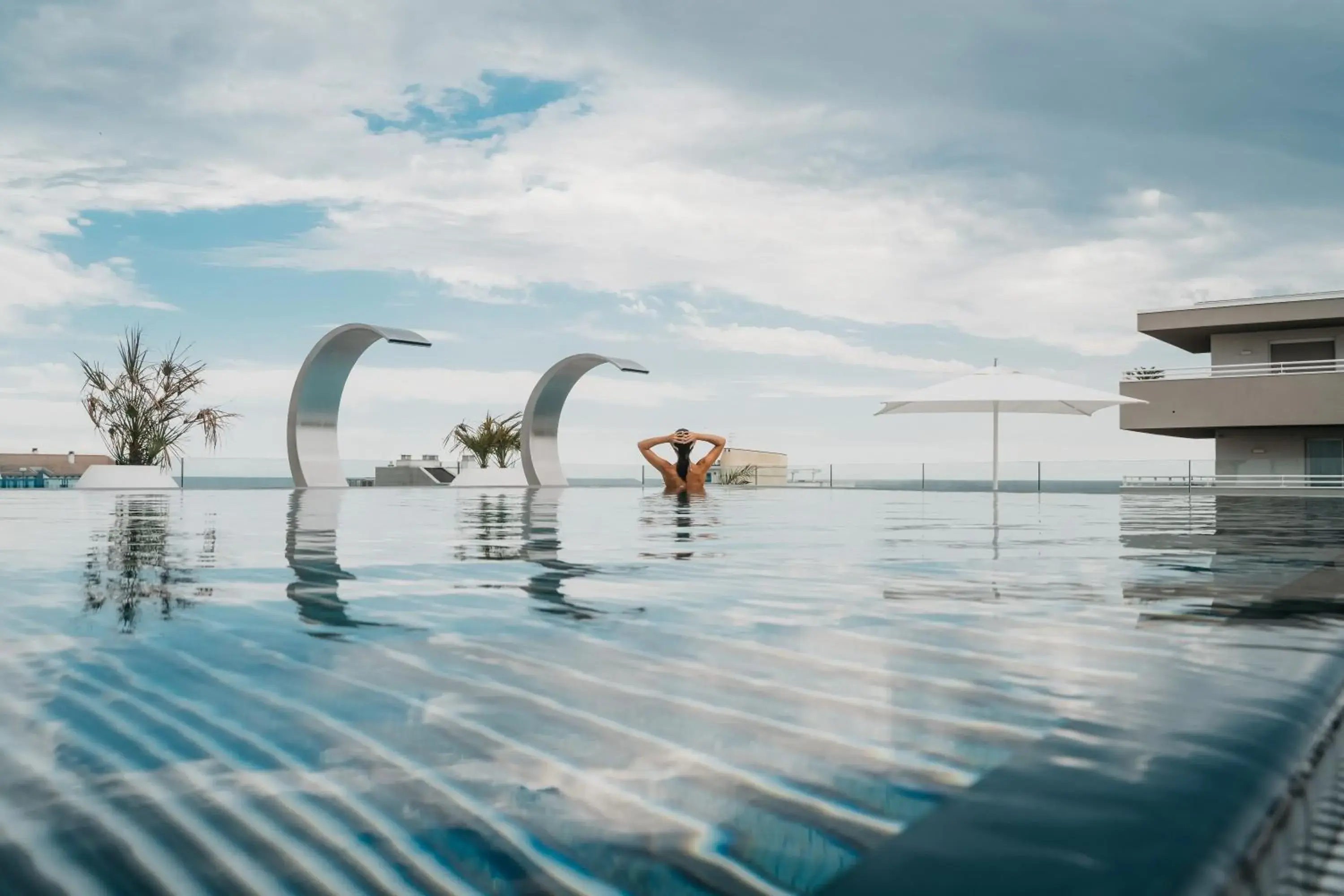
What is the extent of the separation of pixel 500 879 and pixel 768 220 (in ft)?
100

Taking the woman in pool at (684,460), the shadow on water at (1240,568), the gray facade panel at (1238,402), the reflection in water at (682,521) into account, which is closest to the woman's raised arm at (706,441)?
the woman in pool at (684,460)

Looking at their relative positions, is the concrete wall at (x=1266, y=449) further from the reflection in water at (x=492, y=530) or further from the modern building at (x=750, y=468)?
the reflection in water at (x=492, y=530)

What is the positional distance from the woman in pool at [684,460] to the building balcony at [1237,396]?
48.5ft

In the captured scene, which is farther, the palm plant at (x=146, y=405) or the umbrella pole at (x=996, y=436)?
the palm plant at (x=146, y=405)

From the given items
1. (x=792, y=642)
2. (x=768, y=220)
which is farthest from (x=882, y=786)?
(x=768, y=220)

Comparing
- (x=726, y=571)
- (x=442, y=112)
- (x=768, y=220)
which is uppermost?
(x=442, y=112)

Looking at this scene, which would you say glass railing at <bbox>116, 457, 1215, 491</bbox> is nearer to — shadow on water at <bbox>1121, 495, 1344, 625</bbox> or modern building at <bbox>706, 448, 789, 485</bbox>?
modern building at <bbox>706, 448, 789, 485</bbox>

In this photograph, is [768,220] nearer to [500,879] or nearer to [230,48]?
[230,48]

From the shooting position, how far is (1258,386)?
27.4 meters

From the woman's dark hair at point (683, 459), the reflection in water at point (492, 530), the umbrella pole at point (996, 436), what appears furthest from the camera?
the woman's dark hair at point (683, 459)

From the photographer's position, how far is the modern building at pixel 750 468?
1251 inches

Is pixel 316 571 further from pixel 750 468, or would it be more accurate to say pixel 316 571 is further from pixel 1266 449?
pixel 1266 449

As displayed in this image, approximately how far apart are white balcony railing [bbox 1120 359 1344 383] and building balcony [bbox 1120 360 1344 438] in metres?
0.02

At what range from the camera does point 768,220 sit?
30469 mm
